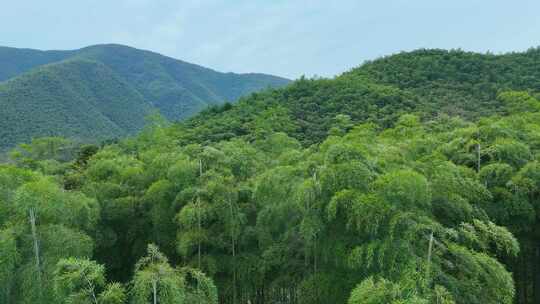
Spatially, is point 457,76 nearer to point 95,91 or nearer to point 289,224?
point 289,224

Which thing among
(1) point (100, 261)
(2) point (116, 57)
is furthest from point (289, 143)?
(2) point (116, 57)

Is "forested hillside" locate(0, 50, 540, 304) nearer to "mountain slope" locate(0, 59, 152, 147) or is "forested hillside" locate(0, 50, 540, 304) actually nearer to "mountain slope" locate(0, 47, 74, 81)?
"mountain slope" locate(0, 59, 152, 147)

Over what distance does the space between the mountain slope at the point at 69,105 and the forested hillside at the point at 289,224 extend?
37.5 meters

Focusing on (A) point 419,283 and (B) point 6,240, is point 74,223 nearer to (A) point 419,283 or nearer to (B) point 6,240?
(B) point 6,240

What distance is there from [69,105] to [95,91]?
1302 centimetres

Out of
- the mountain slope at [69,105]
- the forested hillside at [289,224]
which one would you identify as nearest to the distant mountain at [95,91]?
the mountain slope at [69,105]

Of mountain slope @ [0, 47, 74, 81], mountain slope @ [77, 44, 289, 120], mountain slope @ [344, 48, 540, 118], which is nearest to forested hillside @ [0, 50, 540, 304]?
mountain slope @ [344, 48, 540, 118]

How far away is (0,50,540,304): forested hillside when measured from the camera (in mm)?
5180

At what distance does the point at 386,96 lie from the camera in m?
30.3

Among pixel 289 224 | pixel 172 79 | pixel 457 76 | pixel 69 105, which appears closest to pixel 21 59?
pixel 172 79

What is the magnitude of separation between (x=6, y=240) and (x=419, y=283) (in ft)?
18.1

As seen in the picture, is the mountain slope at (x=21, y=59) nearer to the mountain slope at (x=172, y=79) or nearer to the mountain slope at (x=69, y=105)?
the mountain slope at (x=172, y=79)

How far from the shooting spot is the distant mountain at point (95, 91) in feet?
155

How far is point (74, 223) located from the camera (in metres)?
7.32
